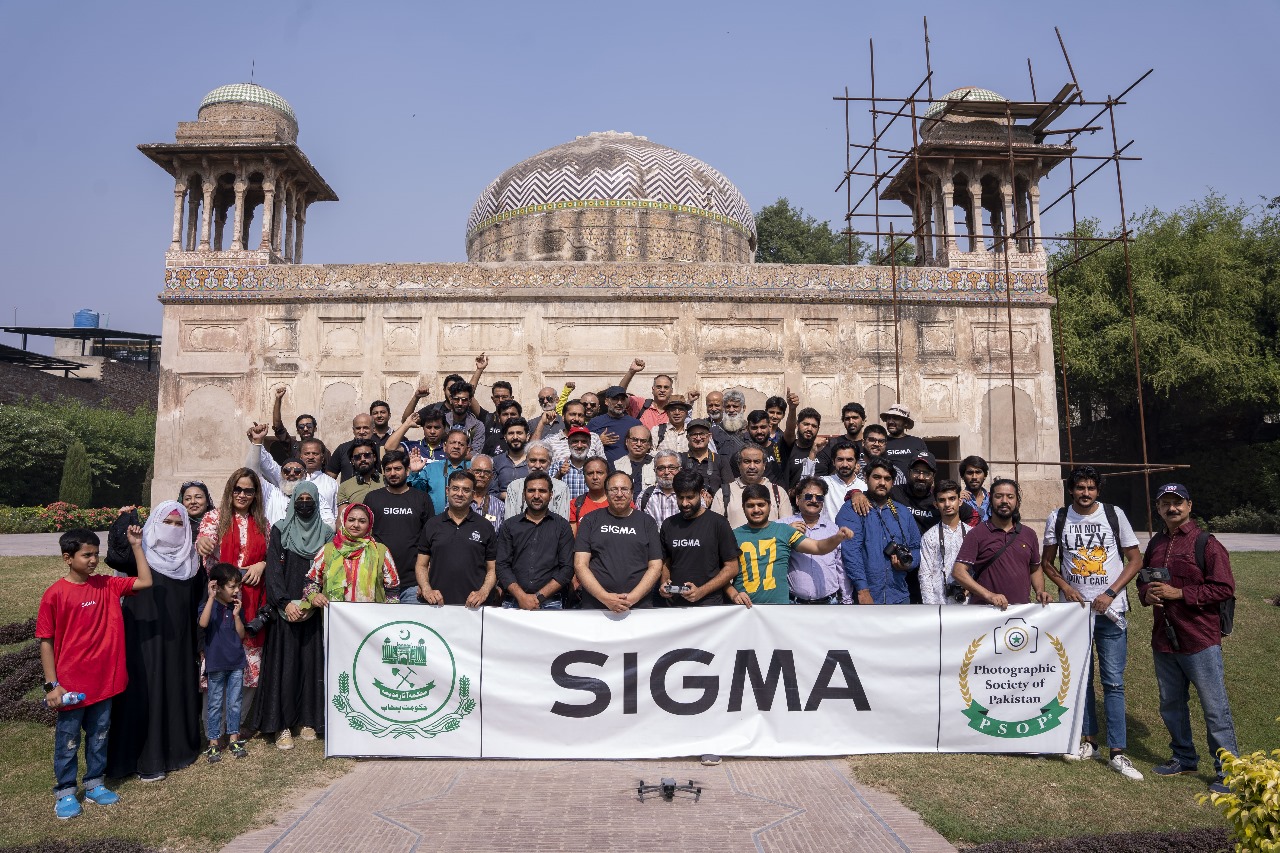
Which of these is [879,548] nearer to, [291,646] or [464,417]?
[291,646]

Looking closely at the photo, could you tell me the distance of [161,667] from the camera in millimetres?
6230

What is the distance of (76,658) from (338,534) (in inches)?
70.6

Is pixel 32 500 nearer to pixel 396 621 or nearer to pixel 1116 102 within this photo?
pixel 396 621

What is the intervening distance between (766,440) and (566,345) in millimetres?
7583

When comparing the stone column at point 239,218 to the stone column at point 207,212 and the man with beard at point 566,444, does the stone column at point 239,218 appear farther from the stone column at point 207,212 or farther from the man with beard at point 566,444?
the man with beard at point 566,444

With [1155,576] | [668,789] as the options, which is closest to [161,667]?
[668,789]

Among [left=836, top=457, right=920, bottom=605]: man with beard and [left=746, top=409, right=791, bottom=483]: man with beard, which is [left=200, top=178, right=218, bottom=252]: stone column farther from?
[left=836, top=457, right=920, bottom=605]: man with beard

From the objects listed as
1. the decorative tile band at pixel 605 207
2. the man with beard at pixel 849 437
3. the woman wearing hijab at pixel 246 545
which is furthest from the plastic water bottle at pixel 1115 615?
the decorative tile band at pixel 605 207

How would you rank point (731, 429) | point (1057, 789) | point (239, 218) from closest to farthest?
point (1057, 789)
point (731, 429)
point (239, 218)

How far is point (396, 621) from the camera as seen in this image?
251 inches

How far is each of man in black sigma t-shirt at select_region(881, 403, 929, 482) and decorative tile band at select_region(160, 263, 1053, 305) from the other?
760 centimetres

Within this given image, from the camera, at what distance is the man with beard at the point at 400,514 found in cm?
705

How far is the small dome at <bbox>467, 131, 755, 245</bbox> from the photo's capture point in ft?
61.4

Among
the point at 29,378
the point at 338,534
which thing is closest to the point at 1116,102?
the point at 338,534
